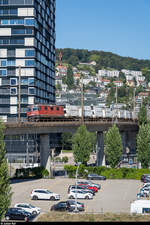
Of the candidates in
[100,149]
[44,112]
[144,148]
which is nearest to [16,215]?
[144,148]

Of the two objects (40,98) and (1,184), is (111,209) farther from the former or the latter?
(40,98)

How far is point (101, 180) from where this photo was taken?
78.4m

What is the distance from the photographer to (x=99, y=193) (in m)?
63.7

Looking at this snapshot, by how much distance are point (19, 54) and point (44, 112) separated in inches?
1586

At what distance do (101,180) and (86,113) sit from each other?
29419mm

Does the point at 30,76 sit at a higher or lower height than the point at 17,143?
higher

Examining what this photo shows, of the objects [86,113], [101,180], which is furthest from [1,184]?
[86,113]

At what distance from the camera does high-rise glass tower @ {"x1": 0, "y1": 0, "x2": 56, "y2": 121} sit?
413ft

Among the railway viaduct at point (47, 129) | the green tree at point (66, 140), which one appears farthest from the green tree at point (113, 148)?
the green tree at point (66, 140)

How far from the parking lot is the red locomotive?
16.9m

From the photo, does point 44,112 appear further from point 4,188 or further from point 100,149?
point 4,188

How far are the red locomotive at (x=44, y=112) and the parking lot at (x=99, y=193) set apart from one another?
16.9 meters

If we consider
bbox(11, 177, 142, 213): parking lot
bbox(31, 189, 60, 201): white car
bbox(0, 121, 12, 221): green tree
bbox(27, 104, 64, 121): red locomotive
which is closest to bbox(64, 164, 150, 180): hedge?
bbox(11, 177, 142, 213): parking lot

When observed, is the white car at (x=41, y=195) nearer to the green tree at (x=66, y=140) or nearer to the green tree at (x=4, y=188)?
the green tree at (x=4, y=188)
